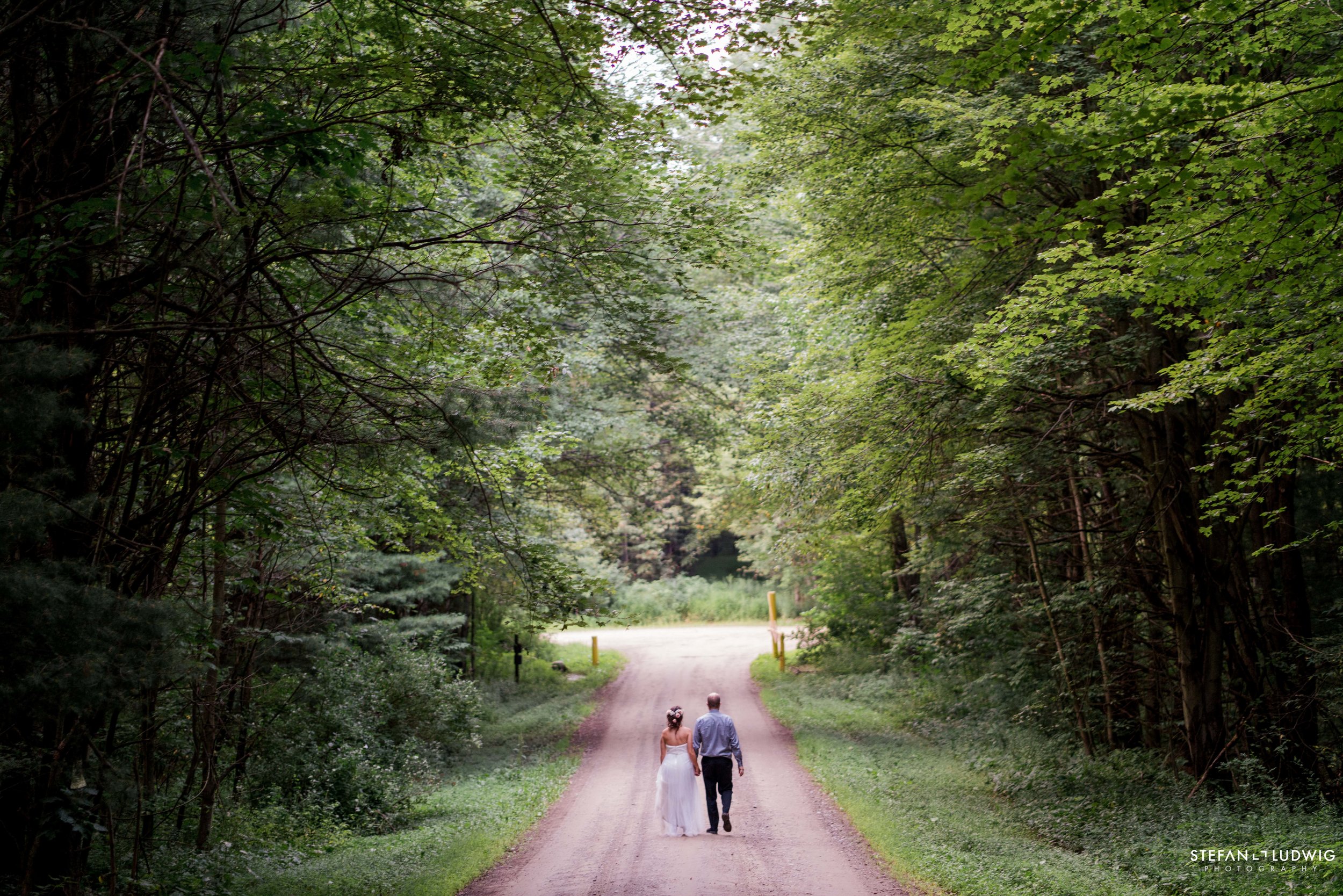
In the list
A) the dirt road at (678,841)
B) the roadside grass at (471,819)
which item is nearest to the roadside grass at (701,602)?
the roadside grass at (471,819)

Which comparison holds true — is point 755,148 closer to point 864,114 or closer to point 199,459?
point 864,114

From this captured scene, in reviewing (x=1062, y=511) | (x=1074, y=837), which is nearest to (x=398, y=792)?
(x=1074, y=837)

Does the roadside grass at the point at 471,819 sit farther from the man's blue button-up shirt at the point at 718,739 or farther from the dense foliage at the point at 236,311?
the man's blue button-up shirt at the point at 718,739

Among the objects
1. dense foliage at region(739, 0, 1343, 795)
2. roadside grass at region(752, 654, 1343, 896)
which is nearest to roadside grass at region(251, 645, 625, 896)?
roadside grass at region(752, 654, 1343, 896)

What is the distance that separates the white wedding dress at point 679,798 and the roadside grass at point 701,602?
96.3 feet

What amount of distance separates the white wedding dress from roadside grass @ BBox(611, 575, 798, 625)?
29361 mm

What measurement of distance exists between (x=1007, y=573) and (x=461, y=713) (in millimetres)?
9973

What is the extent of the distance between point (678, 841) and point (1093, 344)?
7992 millimetres

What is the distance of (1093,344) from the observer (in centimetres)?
1085

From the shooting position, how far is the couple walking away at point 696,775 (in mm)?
10406

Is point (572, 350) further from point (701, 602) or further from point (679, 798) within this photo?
point (701, 602)

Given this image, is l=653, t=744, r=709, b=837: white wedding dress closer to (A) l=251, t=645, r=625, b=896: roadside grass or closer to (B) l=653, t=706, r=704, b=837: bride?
(B) l=653, t=706, r=704, b=837: bride

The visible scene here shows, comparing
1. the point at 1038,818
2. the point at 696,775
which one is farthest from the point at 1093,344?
the point at 696,775

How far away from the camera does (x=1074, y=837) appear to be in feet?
31.4
